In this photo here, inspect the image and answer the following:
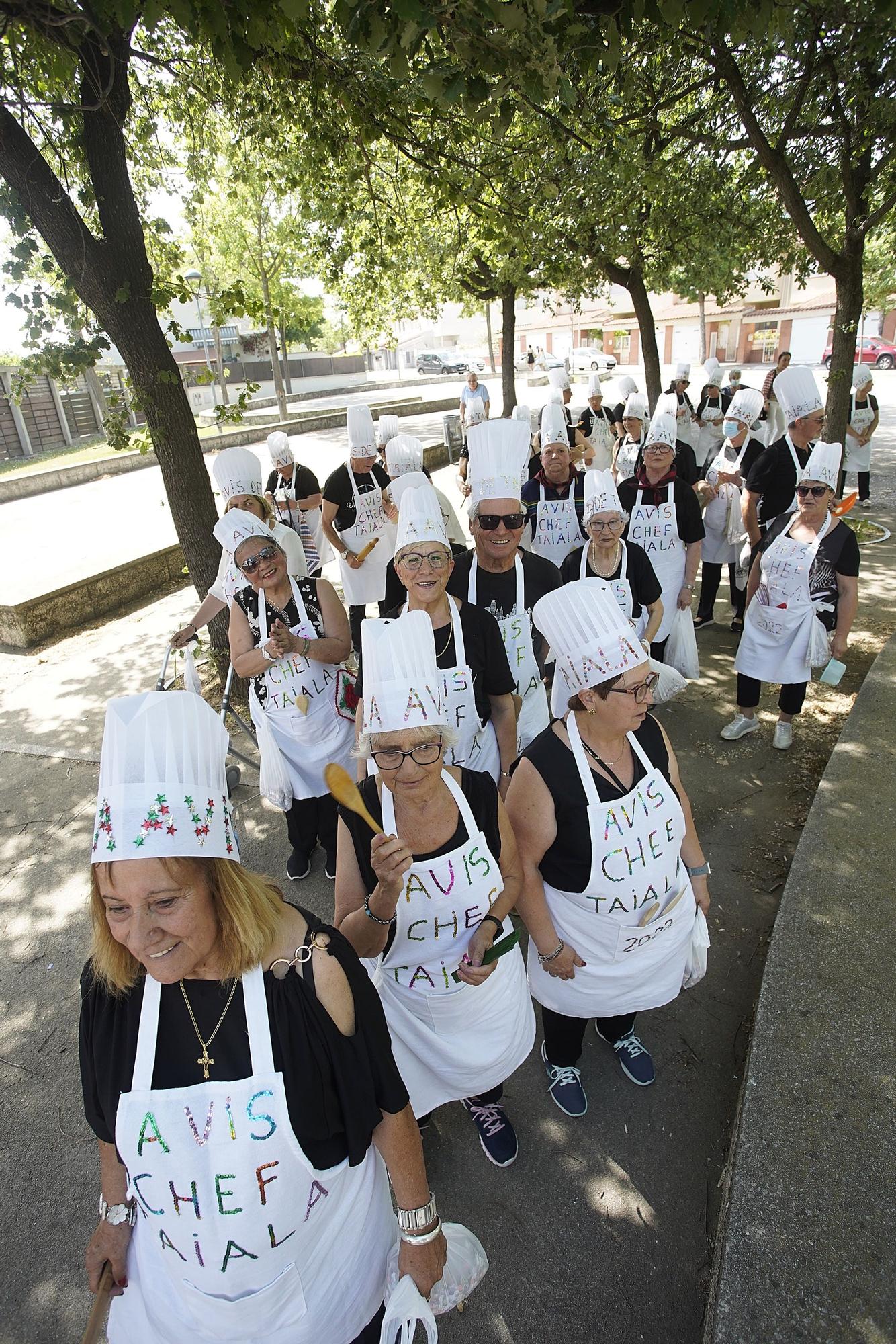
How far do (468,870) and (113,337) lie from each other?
5.32 meters

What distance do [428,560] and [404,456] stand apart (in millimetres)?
2859

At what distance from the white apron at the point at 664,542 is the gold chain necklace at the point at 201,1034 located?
4.14m

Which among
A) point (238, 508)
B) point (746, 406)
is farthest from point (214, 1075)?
point (746, 406)

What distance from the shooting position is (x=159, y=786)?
1566mm

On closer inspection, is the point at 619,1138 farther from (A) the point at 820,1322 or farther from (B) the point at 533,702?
(B) the point at 533,702

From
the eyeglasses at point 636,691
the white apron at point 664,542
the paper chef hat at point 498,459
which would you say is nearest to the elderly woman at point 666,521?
the white apron at point 664,542

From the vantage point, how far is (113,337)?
5523 millimetres

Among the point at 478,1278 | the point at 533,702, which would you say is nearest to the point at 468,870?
the point at 478,1278

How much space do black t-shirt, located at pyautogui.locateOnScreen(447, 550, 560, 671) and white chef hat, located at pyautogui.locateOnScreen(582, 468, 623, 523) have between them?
479 mm

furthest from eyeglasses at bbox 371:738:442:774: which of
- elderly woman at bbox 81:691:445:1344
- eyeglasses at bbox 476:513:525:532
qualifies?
eyeglasses at bbox 476:513:525:532

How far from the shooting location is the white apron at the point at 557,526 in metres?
5.25

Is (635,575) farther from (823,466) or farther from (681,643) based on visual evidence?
(823,466)

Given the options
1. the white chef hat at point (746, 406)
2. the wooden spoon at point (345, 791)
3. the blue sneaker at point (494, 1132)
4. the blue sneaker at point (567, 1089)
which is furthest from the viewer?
the white chef hat at point (746, 406)

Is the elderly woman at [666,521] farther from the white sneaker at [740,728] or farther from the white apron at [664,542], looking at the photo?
the white sneaker at [740,728]
